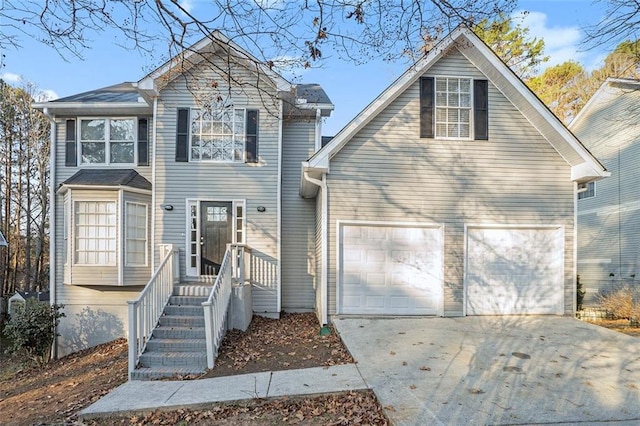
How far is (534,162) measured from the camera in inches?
339

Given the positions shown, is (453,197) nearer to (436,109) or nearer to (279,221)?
(436,109)

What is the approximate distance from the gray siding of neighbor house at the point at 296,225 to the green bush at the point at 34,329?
593 cm

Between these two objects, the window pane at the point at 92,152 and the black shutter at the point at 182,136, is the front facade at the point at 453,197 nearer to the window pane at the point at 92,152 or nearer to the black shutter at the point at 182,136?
the black shutter at the point at 182,136

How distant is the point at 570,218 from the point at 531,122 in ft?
7.55

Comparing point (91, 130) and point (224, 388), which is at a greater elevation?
point (91, 130)

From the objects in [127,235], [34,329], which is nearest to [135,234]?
[127,235]

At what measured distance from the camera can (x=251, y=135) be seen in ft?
32.8

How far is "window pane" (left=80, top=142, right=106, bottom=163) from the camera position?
1064 centimetres

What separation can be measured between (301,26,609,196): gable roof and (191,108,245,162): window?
2775 mm

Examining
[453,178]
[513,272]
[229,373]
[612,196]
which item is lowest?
[229,373]

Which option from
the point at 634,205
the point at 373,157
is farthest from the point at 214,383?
the point at 634,205

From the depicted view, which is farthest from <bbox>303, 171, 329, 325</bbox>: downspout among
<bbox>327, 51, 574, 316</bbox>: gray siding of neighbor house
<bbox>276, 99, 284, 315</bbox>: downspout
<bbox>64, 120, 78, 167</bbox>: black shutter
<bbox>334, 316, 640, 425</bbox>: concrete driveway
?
<bbox>64, 120, 78, 167</bbox>: black shutter

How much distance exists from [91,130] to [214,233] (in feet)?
15.1

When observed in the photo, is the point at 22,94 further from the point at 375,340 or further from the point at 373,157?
the point at 375,340
